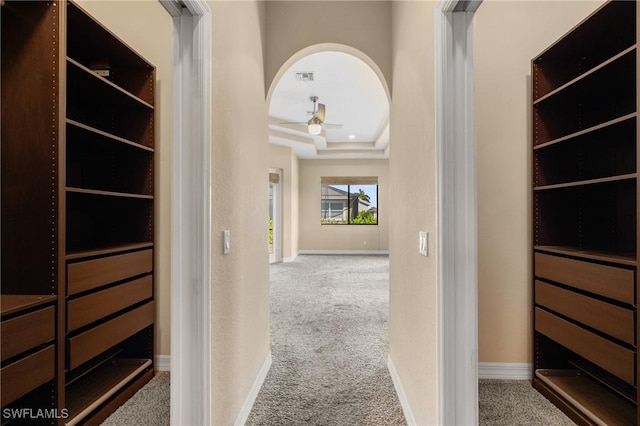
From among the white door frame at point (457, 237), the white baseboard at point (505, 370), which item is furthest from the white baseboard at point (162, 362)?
the white baseboard at point (505, 370)

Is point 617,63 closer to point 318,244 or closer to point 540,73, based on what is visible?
point 540,73

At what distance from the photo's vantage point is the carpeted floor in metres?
1.90

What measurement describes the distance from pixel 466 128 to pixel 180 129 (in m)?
1.15

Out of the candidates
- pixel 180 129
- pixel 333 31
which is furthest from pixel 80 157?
pixel 333 31

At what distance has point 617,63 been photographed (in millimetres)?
1681

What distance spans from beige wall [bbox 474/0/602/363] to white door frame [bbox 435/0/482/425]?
3.91ft

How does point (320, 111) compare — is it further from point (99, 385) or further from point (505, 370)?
point (99, 385)

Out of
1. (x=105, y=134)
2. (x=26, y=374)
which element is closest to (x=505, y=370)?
(x=26, y=374)

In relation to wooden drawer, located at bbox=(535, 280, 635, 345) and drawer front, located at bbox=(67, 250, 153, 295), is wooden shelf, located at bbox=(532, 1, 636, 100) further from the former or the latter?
drawer front, located at bbox=(67, 250, 153, 295)

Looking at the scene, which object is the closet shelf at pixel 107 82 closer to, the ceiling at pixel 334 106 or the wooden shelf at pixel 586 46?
the ceiling at pixel 334 106

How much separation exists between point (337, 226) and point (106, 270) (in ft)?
25.9

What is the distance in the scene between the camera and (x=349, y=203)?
32.0ft

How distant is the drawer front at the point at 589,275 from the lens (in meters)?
1.56

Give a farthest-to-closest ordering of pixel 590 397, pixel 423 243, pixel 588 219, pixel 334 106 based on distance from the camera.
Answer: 1. pixel 334 106
2. pixel 588 219
3. pixel 590 397
4. pixel 423 243
